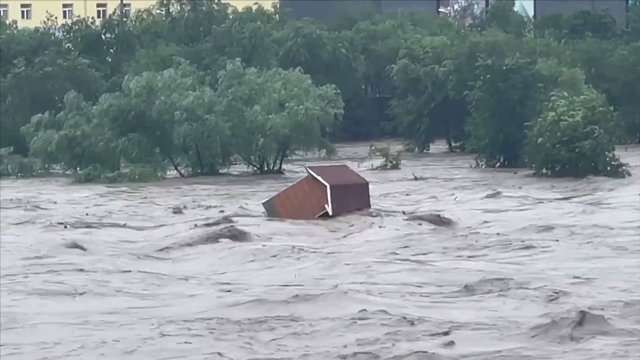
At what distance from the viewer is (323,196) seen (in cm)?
2045

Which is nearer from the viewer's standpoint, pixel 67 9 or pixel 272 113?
pixel 272 113

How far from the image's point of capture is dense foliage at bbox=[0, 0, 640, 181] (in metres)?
30.5

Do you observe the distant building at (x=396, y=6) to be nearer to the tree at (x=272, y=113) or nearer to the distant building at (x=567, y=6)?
the distant building at (x=567, y=6)

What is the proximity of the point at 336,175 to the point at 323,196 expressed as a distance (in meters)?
0.43

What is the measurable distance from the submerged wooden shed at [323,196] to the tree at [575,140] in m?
9.02

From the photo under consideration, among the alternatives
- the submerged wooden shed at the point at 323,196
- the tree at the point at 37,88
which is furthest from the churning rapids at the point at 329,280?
the tree at the point at 37,88

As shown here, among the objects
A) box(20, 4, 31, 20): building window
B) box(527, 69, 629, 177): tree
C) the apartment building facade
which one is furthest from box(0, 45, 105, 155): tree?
box(20, 4, 31, 20): building window

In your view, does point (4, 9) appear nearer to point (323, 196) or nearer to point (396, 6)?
point (396, 6)

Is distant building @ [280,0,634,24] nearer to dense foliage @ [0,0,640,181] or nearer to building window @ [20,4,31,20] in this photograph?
dense foliage @ [0,0,640,181]

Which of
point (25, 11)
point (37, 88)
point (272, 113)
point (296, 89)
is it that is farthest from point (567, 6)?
point (25, 11)

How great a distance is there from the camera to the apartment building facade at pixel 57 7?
6291cm

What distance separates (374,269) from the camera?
1545cm

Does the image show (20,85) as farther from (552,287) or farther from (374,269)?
(552,287)

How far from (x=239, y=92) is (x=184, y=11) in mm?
12537
